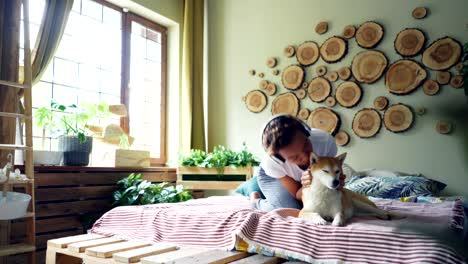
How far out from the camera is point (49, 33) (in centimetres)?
302

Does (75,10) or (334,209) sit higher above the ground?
(75,10)

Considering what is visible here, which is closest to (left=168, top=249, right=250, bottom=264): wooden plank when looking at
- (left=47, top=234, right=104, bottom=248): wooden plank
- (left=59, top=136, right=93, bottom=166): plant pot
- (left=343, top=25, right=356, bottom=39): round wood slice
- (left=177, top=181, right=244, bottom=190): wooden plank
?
(left=47, top=234, right=104, bottom=248): wooden plank

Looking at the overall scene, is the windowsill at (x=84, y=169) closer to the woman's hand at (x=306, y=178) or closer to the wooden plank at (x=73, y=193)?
the wooden plank at (x=73, y=193)

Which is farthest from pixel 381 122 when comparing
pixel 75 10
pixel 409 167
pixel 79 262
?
pixel 75 10

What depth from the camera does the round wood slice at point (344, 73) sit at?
3.67 m

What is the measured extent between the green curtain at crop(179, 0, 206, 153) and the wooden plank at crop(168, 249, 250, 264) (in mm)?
2727

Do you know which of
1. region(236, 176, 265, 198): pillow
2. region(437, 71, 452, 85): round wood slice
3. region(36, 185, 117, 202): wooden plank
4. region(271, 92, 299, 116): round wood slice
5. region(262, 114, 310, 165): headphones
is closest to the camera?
region(262, 114, 310, 165): headphones

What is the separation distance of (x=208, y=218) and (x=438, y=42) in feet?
8.66

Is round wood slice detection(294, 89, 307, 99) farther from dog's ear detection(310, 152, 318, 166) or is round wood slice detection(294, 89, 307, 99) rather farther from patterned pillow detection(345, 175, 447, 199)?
dog's ear detection(310, 152, 318, 166)

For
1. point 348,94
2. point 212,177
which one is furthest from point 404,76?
point 212,177

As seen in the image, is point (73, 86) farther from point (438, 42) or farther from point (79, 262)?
point (438, 42)

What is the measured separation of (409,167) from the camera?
3.37m

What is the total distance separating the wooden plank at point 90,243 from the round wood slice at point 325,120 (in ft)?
Answer: 7.70

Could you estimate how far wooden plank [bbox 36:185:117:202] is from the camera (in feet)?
8.83
